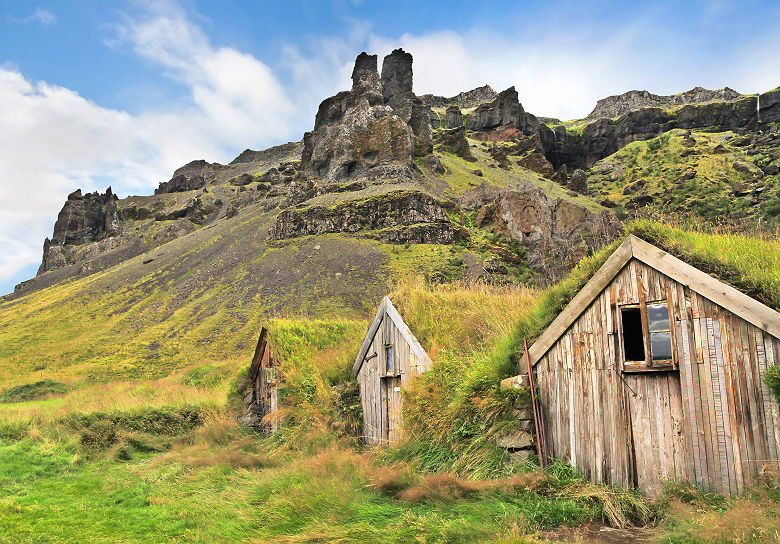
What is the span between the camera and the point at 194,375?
32844 mm

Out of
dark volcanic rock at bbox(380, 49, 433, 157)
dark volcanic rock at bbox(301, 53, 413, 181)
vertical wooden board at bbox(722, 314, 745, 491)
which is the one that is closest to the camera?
vertical wooden board at bbox(722, 314, 745, 491)

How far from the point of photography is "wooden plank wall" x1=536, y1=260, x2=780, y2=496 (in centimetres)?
651

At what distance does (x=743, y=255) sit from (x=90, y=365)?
59.4m

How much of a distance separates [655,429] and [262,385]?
1357 centimetres

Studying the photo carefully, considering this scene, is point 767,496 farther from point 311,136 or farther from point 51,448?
point 311,136

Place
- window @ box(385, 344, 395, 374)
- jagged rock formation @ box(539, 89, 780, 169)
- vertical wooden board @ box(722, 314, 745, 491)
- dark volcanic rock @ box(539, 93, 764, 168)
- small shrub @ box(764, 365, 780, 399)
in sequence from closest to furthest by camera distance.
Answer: small shrub @ box(764, 365, 780, 399) < vertical wooden board @ box(722, 314, 745, 491) < window @ box(385, 344, 395, 374) < jagged rock formation @ box(539, 89, 780, 169) < dark volcanic rock @ box(539, 93, 764, 168)

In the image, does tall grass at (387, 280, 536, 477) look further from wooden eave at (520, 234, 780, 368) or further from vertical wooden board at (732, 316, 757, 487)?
vertical wooden board at (732, 316, 757, 487)

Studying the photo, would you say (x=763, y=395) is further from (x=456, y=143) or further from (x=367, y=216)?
(x=456, y=143)

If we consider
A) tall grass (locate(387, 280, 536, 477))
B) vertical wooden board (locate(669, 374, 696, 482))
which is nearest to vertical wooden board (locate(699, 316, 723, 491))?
vertical wooden board (locate(669, 374, 696, 482))

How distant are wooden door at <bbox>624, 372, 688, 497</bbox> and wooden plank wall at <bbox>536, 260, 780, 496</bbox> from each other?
0.04 feet

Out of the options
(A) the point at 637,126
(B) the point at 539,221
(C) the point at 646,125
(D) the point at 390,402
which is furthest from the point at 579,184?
(D) the point at 390,402

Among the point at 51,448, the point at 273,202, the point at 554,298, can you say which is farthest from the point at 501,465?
the point at 273,202

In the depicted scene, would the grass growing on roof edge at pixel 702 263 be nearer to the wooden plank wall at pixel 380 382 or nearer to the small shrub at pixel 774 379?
the small shrub at pixel 774 379

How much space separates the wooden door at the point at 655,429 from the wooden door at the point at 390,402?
5.48m
